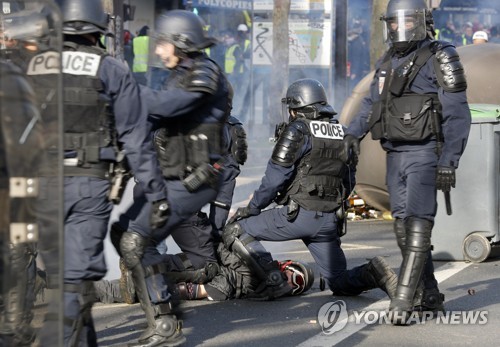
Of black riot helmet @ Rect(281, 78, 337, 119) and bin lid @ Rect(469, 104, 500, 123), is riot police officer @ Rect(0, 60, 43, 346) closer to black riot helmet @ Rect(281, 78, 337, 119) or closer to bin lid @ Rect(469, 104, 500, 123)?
black riot helmet @ Rect(281, 78, 337, 119)

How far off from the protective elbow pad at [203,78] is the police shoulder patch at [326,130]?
58.9 inches

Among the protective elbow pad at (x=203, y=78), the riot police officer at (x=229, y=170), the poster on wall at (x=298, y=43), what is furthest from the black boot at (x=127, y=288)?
the poster on wall at (x=298, y=43)

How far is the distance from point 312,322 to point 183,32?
1.96 meters

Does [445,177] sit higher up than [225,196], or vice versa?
[445,177]

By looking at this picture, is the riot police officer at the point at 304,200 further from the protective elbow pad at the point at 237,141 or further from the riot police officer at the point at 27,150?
the riot police officer at the point at 27,150

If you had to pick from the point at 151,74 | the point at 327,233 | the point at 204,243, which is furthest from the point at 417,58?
the point at 151,74

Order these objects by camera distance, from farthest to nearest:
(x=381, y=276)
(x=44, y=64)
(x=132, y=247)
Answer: (x=381, y=276)
(x=132, y=247)
(x=44, y=64)

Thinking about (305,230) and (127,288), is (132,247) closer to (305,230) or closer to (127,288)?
(127,288)

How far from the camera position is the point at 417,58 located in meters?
6.63

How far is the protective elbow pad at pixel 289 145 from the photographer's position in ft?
23.7

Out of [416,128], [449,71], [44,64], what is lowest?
[416,128]

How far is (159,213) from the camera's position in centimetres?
543

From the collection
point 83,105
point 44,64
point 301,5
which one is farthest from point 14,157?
point 301,5

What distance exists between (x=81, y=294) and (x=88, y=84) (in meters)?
0.92
